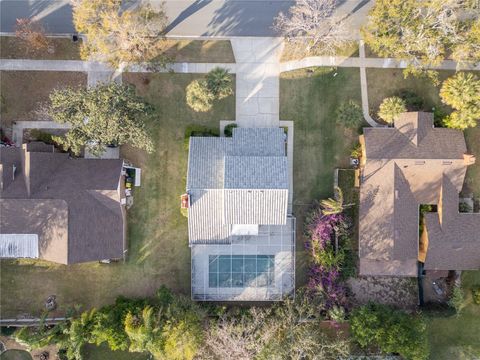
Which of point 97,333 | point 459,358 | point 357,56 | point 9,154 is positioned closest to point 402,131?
point 357,56

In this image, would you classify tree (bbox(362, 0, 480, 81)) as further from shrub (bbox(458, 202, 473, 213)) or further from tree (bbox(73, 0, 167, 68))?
tree (bbox(73, 0, 167, 68))

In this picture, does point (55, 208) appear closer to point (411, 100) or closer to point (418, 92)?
point (411, 100)

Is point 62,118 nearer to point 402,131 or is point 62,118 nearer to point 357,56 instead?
point 357,56

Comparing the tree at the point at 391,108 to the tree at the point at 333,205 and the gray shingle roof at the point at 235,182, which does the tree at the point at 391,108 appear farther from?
the gray shingle roof at the point at 235,182

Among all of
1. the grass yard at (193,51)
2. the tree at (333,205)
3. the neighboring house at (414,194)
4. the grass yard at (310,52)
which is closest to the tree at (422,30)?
the grass yard at (310,52)

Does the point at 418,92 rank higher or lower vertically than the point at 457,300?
higher

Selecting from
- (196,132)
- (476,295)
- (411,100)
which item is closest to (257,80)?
(196,132)
